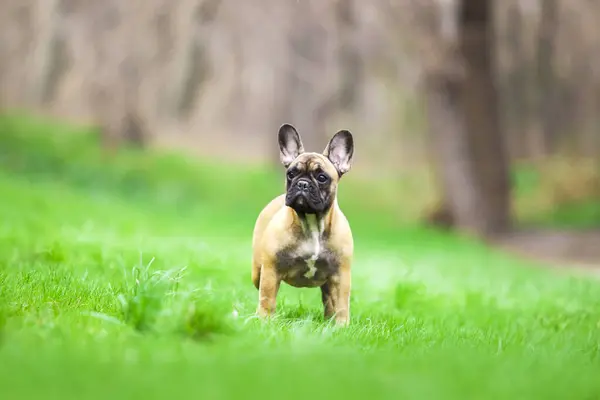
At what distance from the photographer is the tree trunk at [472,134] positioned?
19.0 metres

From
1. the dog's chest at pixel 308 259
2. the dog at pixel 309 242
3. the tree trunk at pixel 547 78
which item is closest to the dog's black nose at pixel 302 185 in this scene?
the dog at pixel 309 242

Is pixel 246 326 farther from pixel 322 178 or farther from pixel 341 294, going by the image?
pixel 322 178

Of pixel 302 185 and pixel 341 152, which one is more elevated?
pixel 341 152

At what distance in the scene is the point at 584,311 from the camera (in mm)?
8531

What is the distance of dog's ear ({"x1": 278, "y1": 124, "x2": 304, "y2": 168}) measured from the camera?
6156mm

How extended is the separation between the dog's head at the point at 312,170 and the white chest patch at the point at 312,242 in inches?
4.7

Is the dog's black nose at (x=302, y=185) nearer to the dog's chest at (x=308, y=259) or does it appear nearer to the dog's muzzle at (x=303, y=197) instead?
the dog's muzzle at (x=303, y=197)

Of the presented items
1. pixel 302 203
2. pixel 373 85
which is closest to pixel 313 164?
pixel 302 203

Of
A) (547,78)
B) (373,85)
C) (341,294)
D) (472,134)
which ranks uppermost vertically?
(373,85)

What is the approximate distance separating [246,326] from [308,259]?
0.97m

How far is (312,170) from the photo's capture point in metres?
5.77

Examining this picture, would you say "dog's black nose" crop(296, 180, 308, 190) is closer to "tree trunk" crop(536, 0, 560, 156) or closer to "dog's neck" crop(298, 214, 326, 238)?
"dog's neck" crop(298, 214, 326, 238)

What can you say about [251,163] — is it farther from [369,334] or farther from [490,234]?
[369,334]

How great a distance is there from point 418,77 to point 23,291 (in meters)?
15.1
